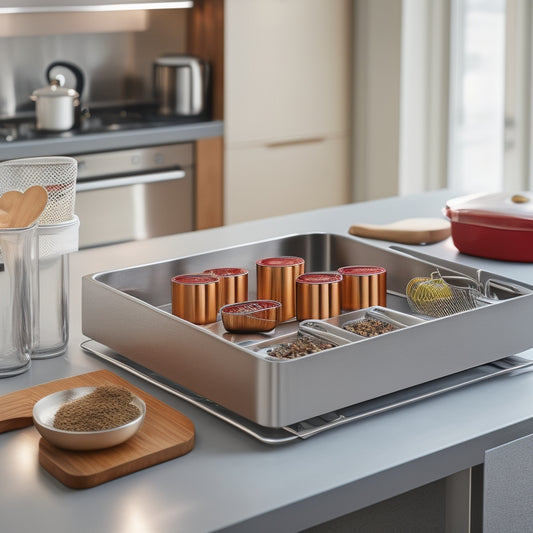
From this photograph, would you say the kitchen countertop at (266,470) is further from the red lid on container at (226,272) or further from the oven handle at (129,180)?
the oven handle at (129,180)

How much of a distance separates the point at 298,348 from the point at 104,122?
252cm

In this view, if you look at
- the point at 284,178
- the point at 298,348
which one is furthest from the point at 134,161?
the point at 298,348

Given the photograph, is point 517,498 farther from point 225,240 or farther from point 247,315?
point 225,240

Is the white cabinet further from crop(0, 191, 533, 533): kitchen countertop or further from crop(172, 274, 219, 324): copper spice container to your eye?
crop(0, 191, 533, 533): kitchen countertop

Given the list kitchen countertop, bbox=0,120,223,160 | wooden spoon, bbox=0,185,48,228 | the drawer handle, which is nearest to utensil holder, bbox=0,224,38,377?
wooden spoon, bbox=0,185,48,228

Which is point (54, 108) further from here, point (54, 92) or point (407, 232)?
point (407, 232)

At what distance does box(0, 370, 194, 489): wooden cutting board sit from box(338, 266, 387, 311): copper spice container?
1.18 ft

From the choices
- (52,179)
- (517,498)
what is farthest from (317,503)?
(52,179)

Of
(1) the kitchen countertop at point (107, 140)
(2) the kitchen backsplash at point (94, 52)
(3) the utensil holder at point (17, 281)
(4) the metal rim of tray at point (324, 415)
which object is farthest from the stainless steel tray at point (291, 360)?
(2) the kitchen backsplash at point (94, 52)

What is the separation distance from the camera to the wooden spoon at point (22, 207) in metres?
1.07

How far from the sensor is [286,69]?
146 inches

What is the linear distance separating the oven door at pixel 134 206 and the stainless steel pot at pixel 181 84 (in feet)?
0.82

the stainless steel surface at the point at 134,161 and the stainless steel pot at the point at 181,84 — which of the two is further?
the stainless steel pot at the point at 181,84

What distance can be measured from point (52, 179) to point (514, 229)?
2.72 feet
